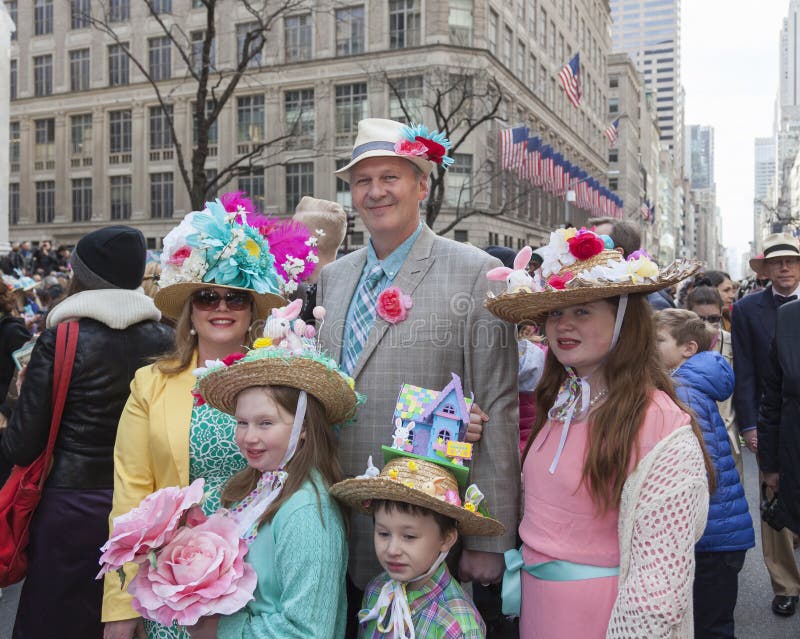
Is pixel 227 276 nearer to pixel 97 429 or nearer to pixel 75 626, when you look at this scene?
pixel 97 429

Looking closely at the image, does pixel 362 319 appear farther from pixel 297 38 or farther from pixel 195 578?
pixel 297 38

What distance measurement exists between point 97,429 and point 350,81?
39.4 m

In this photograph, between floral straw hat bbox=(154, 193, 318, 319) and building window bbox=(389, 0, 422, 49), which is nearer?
floral straw hat bbox=(154, 193, 318, 319)

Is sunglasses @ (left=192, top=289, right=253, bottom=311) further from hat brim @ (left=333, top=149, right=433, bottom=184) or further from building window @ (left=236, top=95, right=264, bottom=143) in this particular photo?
building window @ (left=236, top=95, right=264, bottom=143)

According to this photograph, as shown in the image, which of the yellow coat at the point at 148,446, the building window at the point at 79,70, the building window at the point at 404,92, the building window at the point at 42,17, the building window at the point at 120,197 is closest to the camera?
the yellow coat at the point at 148,446

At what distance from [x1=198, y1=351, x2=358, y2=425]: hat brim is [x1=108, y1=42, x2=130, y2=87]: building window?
48.3 m

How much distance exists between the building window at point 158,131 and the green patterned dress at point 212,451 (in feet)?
147

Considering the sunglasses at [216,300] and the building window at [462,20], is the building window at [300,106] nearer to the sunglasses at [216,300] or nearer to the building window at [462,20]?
the building window at [462,20]

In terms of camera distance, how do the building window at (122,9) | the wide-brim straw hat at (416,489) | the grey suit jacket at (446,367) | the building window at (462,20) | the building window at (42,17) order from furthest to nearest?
the building window at (42,17)
the building window at (122,9)
the building window at (462,20)
the grey suit jacket at (446,367)
the wide-brim straw hat at (416,489)

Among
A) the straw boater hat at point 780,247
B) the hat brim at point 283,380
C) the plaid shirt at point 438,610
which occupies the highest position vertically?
the straw boater hat at point 780,247

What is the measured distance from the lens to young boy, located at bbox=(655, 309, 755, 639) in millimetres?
3576

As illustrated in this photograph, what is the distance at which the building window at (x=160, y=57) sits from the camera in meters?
44.4

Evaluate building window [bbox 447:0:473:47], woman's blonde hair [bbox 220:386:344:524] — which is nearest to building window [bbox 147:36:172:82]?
building window [bbox 447:0:473:47]

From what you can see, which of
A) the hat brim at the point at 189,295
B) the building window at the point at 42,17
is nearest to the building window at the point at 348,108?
the building window at the point at 42,17
